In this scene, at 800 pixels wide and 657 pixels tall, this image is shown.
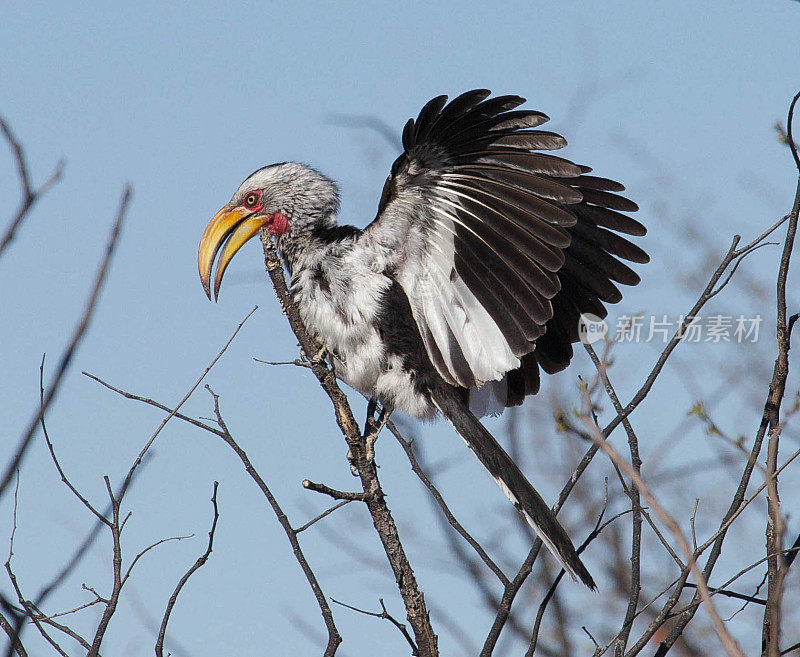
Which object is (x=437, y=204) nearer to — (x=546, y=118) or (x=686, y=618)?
(x=546, y=118)

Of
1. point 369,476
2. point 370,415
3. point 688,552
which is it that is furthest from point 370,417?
point 688,552

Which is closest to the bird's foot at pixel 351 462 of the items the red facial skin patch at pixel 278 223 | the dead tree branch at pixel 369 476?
the dead tree branch at pixel 369 476

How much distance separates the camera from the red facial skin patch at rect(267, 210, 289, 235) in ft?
11.5

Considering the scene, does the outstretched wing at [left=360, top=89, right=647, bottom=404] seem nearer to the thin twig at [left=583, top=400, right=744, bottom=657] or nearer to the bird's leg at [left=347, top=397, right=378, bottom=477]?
the bird's leg at [left=347, top=397, right=378, bottom=477]

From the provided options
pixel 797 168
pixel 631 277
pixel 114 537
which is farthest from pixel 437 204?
pixel 114 537

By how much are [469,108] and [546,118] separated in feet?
0.81

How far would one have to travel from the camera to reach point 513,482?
301 cm

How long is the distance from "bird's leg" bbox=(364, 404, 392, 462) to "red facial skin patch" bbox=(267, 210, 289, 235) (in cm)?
79

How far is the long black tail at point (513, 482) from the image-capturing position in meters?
2.79

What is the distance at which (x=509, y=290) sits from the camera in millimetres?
2992

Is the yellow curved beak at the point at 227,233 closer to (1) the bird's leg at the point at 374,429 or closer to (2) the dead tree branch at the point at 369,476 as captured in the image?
(2) the dead tree branch at the point at 369,476

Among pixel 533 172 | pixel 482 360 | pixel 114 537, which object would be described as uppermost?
pixel 533 172

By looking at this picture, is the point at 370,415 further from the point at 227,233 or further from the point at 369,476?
the point at 227,233

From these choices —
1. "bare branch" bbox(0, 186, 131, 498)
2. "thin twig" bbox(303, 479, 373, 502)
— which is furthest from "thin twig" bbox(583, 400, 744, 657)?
"thin twig" bbox(303, 479, 373, 502)
